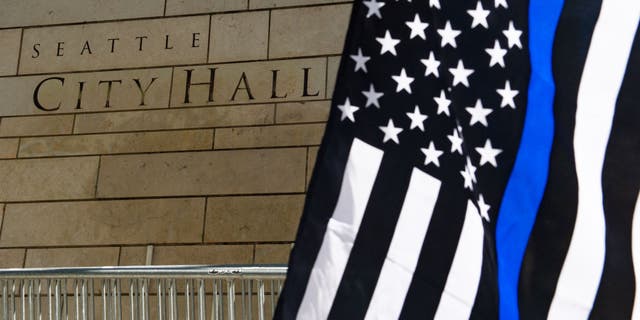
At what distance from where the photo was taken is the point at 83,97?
44.5 feet

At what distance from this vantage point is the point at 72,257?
41.7 ft

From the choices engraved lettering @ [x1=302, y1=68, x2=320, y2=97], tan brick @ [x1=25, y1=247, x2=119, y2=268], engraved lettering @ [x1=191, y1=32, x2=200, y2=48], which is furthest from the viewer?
engraved lettering @ [x1=191, y1=32, x2=200, y2=48]

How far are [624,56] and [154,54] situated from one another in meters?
8.46

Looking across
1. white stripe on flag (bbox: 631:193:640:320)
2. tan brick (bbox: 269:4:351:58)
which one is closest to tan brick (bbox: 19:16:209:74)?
tan brick (bbox: 269:4:351:58)

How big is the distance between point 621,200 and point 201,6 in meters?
8.87

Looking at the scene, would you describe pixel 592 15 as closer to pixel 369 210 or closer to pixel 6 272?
pixel 369 210

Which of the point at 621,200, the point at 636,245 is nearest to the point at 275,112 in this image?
the point at 621,200

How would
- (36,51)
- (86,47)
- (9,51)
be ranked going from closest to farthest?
(86,47)
(36,51)
(9,51)

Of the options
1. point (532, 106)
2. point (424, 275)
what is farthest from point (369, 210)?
point (532, 106)

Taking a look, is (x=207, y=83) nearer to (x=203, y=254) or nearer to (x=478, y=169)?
(x=203, y=254)

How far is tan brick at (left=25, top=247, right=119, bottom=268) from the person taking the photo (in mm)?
12562

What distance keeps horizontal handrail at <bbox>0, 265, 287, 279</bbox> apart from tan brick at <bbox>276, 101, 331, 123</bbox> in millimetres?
4039

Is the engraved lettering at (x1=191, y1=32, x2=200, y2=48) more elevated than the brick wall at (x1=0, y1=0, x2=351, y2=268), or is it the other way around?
the engraved lettering at (x1=191, y1=32, x2=200, y2=48)

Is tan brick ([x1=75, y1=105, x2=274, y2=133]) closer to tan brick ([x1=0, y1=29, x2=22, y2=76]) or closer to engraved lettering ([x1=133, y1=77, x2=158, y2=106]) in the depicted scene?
engraved lettering ([x1=133, y1=77, x2=158, y2=106])
